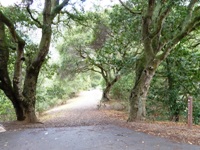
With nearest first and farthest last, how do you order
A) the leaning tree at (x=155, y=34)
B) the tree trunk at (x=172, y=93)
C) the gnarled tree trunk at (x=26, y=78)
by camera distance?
the leaning tree at (x=155, y=34) < the gnarled tree trunk at (x=26, y=78) < the tree trunk at (x=172, y=93)

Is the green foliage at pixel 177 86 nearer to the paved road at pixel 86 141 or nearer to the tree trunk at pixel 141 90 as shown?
the tree trunk at pixel 141 90

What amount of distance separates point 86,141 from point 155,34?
4866mm

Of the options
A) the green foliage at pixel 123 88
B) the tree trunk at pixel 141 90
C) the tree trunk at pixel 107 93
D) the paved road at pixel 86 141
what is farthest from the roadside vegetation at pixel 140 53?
the tree trunk at pixel 107 93

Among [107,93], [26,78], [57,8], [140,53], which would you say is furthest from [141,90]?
[107,93]

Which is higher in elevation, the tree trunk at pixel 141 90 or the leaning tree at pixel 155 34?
the leaning tree at pixel 155 34

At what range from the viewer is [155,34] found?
861 cm

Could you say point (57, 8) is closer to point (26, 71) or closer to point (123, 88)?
point (26, 71)

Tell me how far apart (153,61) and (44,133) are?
189 inches

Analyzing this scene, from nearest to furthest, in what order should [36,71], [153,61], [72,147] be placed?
[72,147] → [153,61] → [36,71]

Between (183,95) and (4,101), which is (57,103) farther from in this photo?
(183,95)

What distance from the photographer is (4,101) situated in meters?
15.5

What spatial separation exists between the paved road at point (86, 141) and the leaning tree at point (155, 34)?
2681mm

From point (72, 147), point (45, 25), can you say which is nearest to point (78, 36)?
point (45, 25)

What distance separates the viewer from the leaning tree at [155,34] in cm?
835
